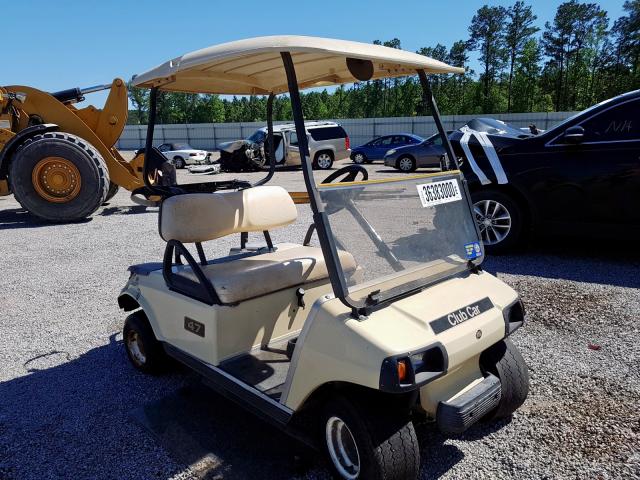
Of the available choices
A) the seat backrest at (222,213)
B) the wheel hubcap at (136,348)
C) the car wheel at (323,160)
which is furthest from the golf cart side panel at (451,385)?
the car wheel at (323,160)

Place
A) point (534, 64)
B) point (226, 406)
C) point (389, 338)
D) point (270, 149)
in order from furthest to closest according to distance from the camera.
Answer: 1. point (534, 64)
2. point (270, 149)
3. point (226, 406)
4. point (389, 338)

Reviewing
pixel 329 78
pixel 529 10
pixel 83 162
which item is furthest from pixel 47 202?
pixel 529 10

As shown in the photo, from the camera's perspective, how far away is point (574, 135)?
5.42 m

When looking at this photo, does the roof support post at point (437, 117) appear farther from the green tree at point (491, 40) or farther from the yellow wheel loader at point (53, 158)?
the green tree at point (491, 40)

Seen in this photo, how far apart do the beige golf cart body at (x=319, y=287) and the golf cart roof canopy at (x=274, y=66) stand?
0.4 inches

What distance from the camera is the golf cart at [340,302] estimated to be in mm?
2082

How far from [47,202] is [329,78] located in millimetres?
7430

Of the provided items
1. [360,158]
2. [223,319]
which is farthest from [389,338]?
[360,158]

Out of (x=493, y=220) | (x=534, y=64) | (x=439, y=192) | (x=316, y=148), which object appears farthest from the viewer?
(x=534, y=64)

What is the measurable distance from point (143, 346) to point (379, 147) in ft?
64.2

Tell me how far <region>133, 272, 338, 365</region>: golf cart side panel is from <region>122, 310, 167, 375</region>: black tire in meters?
0.14

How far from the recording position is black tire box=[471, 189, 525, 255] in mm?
5918

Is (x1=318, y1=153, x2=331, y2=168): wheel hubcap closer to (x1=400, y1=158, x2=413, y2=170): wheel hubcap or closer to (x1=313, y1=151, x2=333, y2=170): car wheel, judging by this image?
(x1=313, y1=151, x2=333, y2=170): car wheel

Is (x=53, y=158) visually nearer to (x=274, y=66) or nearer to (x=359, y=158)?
(x=274, y=66)
